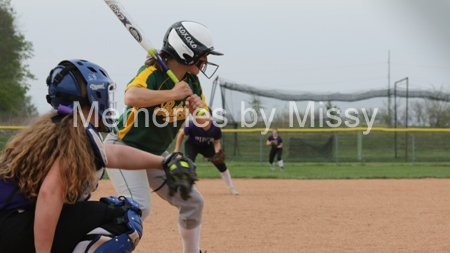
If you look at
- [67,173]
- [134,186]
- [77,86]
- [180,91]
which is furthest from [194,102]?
[67,173]

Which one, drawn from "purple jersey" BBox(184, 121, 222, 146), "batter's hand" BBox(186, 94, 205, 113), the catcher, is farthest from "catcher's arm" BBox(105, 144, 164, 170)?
"purple jersey" BBox(184, 121, 222, 146)

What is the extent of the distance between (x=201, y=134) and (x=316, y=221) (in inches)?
143

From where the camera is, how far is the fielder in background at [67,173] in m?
1.90

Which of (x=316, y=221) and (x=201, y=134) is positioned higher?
(x=201, y=134)

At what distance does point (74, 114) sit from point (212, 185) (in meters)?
8.43

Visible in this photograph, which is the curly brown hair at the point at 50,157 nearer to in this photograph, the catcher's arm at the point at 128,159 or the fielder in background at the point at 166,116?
the catcher's arm at the point at 128,159

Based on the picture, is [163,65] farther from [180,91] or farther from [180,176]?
[180,176]

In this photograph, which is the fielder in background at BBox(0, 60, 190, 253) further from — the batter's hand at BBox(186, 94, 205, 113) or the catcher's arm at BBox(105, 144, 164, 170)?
the batter's hand at BBox(186, 94, 205, 113)

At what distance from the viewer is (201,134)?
8.65 meters

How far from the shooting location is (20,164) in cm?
196

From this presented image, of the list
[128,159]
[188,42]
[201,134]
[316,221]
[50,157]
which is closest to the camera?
[50,157]

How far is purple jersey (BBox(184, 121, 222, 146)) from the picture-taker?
8578 millimetres

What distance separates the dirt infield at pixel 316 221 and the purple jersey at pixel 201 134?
1080mm

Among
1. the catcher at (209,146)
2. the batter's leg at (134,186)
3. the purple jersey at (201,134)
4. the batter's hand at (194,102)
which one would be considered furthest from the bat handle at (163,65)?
the purple jersey at (201,134)
